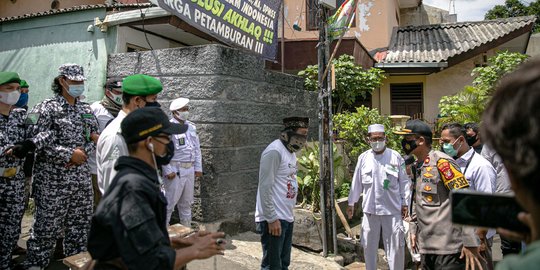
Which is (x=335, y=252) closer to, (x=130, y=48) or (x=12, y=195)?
(x=12, y=195)

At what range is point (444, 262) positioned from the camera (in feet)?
11.5

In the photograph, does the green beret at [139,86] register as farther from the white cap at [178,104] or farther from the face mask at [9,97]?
the white cap at [178,104]

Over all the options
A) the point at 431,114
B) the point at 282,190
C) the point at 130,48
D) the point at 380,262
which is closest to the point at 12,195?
the point at 282,190

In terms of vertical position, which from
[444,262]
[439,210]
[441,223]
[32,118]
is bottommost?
[444,262]

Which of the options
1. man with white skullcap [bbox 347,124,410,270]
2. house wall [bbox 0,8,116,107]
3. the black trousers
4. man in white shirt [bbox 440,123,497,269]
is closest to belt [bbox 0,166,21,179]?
house wall [bbox 0,8,116,107]

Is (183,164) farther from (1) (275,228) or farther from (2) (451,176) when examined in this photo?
(2) (451,176)

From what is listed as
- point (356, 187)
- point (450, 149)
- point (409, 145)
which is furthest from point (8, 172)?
point (450, 149)

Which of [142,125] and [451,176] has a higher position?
[142,125]

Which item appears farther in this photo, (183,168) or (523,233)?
(183,168)

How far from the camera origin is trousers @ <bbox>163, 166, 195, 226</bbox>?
194 inches

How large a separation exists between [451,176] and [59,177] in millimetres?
3609

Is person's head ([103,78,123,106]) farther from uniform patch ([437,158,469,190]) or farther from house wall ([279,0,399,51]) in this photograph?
house wall ([279,0,399,51])

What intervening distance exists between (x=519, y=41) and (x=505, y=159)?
1340cm

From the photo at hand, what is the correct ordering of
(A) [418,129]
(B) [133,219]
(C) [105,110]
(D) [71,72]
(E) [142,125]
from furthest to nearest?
(C) [105,110] → (A) [418,129] → (D) [71,72] → (E) [142,125] → (B) [133,219]
